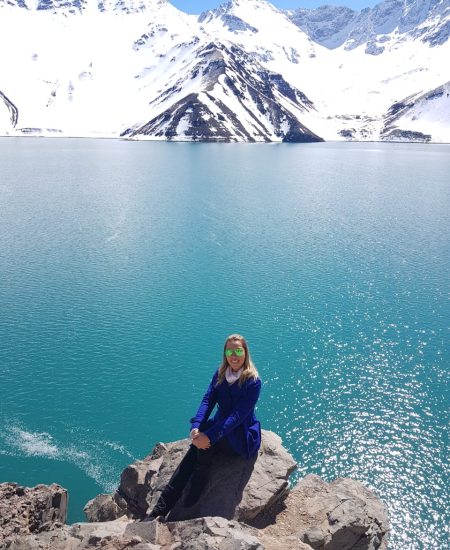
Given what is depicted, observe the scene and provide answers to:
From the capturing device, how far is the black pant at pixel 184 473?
16.1 meters

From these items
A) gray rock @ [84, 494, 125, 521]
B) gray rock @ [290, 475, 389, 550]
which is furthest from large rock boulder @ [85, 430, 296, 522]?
gray rock @ [84, 494, 125, 521]

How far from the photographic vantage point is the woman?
51.9ft

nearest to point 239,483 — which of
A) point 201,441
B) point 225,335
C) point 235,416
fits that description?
point 201,441

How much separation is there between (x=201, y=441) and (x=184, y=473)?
1465mm

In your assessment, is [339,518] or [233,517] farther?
[339,518]

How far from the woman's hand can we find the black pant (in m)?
0.63

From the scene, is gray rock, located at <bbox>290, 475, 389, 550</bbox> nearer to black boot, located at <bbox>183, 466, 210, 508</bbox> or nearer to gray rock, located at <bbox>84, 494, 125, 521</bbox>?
black boot, located at <bbox>183, 466, 210, 508</bbox>

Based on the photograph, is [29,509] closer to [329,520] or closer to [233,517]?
[233,517]

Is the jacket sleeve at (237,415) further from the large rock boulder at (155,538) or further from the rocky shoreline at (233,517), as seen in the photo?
the large rock boulder at (155,538)

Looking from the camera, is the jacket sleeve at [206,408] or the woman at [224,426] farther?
the jacket sleeve at [206,408]

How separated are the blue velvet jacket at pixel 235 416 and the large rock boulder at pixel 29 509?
27.6 ft

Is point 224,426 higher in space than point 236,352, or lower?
lower

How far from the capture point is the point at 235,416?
51.8 ft

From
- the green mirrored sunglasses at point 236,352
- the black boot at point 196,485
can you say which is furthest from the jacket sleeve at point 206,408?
the black boot at point 196,485
